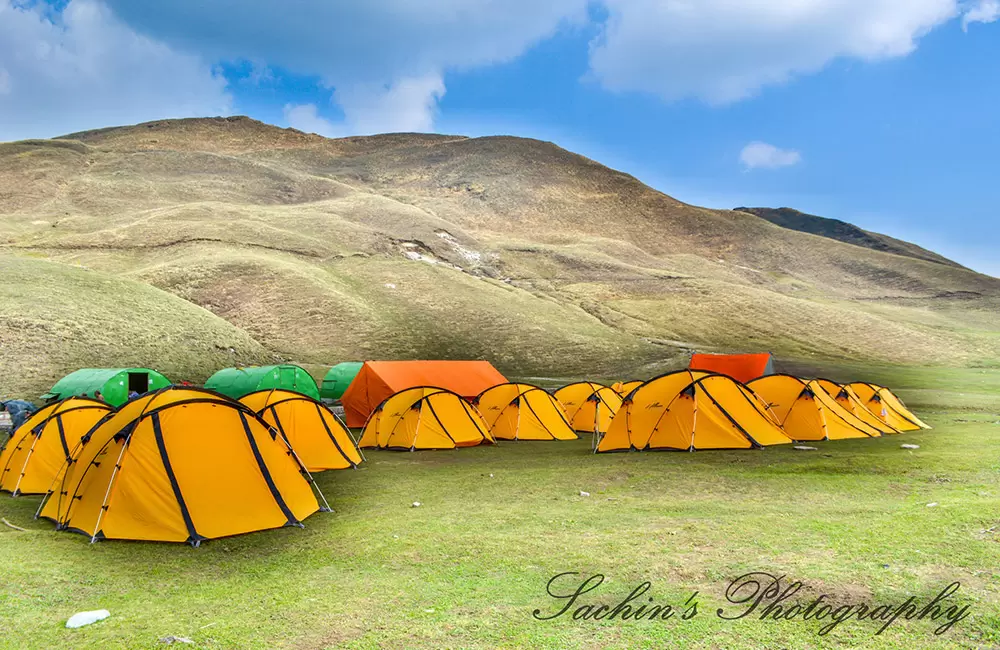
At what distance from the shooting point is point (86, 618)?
22.1ft

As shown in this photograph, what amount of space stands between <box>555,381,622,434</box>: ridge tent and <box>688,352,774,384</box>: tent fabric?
23.2ft

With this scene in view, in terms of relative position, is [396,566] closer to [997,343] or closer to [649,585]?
[649,585]

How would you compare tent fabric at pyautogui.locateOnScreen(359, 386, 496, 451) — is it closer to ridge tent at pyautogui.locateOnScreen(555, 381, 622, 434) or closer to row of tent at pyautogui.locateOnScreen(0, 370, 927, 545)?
row of tent at pyautogui.locateOnScreen(0, 370, 927, 545)

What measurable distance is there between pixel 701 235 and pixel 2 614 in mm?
157507

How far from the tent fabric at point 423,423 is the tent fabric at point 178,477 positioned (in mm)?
9353

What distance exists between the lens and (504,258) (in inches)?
4080

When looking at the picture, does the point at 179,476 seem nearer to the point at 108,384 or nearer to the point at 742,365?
the point at 108,384

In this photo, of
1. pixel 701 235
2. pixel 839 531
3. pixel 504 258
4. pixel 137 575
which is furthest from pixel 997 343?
pixel 137 575

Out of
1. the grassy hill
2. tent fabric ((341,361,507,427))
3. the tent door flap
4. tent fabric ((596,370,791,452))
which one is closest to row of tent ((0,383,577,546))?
tent fabric ((596,370,791,452))

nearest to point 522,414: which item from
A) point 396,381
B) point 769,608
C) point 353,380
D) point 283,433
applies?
point 396,381

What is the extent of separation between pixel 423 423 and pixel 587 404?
25.6 ft

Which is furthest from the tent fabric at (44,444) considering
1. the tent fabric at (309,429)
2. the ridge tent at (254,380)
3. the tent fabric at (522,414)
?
the ridge tent at (254,380)

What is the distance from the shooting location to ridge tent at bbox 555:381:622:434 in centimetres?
2569

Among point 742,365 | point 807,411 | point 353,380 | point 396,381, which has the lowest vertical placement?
point 353,380
